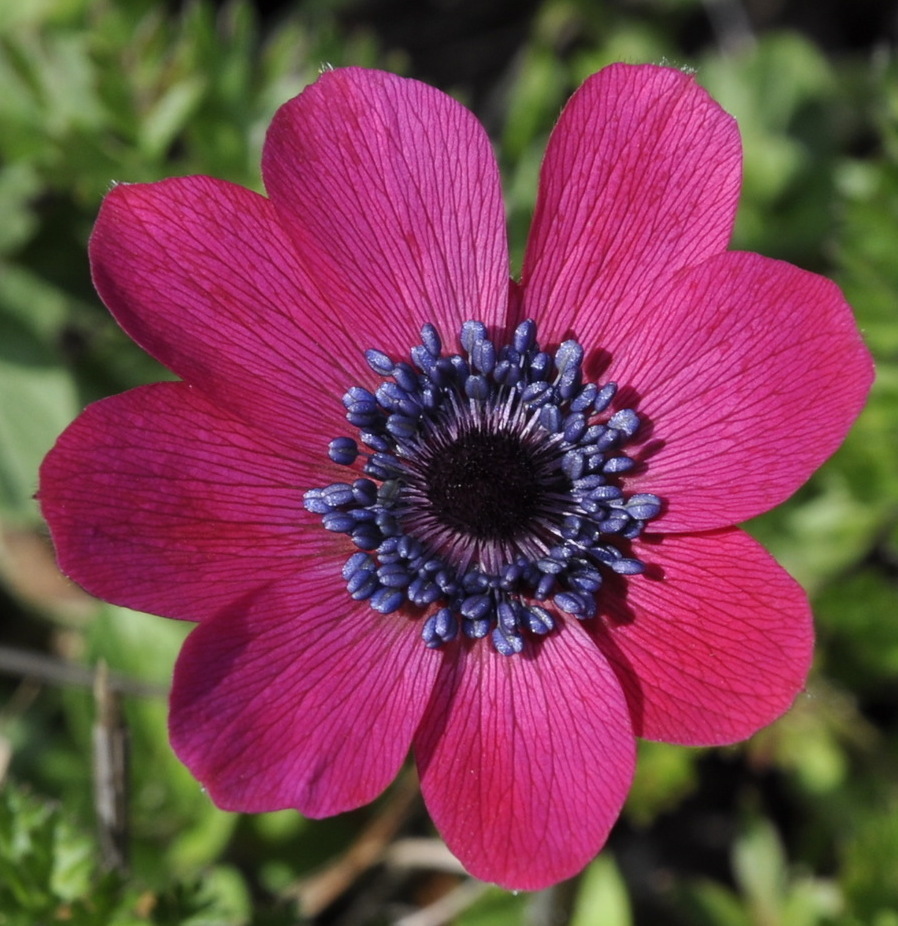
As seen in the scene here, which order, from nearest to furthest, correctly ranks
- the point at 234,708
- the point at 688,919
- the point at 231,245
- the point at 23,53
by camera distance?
the point at 234,708 < the point at 231,245 < the point at 23,53 < the point at 688,919

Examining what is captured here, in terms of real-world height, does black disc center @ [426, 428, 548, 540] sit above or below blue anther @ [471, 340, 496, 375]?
below

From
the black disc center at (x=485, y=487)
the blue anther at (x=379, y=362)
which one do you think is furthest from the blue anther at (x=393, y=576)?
the blue anther at (x=379, y=362)

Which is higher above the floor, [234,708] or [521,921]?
[234,708]

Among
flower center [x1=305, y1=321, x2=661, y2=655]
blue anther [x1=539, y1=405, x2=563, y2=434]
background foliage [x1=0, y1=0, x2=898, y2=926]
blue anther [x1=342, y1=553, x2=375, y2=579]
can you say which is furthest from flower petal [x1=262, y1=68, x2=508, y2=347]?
background foliage [x1=0, y1=0, x2=898, y2=926]

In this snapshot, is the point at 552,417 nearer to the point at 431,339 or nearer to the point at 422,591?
the point at 431,339

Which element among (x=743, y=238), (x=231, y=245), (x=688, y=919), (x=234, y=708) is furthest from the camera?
(x=743, y=238)

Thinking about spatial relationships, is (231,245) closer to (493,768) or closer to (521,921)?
(493,768)

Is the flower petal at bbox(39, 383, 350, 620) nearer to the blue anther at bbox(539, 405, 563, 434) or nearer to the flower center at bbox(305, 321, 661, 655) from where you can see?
the flower center at bbox(305, 321, 661, 655)

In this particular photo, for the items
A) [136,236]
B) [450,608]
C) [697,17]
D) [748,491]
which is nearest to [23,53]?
[136,236]
